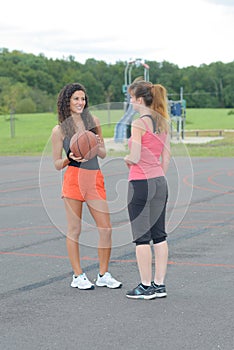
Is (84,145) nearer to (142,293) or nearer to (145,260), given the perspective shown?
(145,260)

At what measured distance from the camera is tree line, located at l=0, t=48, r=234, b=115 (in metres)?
80.6

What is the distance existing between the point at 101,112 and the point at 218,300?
1962 mm

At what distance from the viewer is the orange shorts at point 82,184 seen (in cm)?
626

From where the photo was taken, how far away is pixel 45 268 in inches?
285

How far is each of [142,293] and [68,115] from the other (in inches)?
66.6

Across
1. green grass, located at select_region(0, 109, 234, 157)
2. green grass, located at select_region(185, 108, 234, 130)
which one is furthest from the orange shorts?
green grass, located at select_region(185, 108, 234, 130)

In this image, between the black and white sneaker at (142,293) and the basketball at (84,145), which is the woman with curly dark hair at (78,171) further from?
the black and white sneaker at (142,293)

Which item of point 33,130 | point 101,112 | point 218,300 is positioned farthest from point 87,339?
point 33,130

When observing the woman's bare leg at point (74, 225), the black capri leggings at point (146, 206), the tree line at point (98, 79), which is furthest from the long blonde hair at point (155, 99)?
the tree line at point (98, 79)

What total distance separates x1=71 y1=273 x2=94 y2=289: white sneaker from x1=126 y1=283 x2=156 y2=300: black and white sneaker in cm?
47

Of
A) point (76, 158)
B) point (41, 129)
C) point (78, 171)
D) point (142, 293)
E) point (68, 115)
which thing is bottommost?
point (41, 129)

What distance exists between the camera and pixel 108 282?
6.40 m

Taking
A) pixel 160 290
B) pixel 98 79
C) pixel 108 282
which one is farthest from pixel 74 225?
pixel 98 79

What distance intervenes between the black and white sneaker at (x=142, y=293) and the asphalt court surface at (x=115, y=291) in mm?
48
